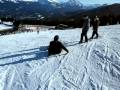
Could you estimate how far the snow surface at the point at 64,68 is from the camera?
12.8m

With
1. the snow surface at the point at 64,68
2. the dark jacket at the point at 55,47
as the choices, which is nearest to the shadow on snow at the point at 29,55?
Result: the snow surface at the point at 64,68

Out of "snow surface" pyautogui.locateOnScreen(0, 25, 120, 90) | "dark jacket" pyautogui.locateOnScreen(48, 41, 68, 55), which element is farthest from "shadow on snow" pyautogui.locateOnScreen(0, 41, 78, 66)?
"dark jacket" pyautogui.locateOnScreen(48, 41, 68, 55)

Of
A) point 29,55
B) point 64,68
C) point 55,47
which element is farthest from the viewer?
point 29,55

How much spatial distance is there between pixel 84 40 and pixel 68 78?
895 centimetres

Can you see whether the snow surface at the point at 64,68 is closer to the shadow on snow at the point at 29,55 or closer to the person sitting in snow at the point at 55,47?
the shadow on snow at the point at 29,55

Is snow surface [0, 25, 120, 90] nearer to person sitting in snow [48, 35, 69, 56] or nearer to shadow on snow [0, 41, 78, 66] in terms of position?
shadow on snow [0, 41, 78, 66]

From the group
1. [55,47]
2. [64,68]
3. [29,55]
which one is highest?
[55,47]

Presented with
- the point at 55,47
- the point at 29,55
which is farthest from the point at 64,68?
the point at 29,55

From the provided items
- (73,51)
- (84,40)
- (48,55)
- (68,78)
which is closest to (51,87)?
(68,78)

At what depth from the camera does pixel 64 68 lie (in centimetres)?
1530

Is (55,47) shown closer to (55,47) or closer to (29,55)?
(55,47)

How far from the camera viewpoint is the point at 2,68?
15.7 metres

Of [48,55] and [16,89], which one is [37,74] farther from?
[48,55]

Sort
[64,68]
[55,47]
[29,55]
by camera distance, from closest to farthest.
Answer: [64,68] → [55,47] → [29,55]
